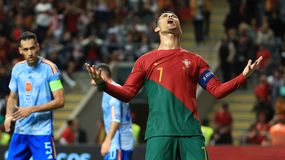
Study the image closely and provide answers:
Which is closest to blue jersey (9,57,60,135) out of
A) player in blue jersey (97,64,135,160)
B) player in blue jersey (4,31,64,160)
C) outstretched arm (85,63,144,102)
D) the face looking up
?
player in blue jersey (4,31,64,160)

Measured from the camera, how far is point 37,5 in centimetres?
3011

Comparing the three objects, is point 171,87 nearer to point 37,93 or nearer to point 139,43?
point 37,93

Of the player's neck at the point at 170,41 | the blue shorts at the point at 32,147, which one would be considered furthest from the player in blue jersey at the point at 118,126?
the player's neck at the point at 170,41

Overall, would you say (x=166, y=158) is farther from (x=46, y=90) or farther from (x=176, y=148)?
(x=46, y=90)

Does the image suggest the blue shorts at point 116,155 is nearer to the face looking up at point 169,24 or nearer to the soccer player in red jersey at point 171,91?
the soccer player in red jersey at point 171,91

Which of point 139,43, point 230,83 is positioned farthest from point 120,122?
point 139,43

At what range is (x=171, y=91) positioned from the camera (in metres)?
9.87

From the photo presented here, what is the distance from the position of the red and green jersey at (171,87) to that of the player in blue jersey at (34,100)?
8.04 feet

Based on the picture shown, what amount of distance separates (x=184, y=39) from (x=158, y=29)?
20.0 meters

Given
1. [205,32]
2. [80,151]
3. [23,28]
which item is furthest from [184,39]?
[80,151]

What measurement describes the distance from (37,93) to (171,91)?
2.99 meters

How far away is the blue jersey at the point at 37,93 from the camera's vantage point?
12.3 m

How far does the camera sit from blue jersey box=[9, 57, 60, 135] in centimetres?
1231

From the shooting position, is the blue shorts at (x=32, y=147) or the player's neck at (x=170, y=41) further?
the blue shorts at (x=32, y=147)
